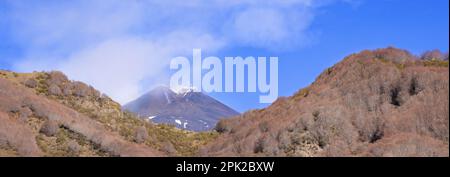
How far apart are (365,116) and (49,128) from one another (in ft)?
64.4

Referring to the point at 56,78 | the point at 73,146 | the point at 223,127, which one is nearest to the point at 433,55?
the point at 223,127

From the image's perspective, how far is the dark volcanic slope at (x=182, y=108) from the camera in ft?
427

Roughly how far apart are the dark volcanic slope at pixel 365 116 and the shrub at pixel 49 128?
974cm

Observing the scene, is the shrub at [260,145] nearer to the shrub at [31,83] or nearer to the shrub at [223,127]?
the shrub at [223,127]

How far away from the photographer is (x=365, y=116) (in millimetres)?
38406

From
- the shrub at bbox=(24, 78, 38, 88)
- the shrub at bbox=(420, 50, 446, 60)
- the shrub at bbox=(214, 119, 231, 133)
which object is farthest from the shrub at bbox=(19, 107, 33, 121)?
the shrub at bbox=(420, 50, 446, 60)

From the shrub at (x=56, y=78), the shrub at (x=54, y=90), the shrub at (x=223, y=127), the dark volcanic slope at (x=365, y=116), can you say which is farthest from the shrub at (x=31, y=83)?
the dark volcanic slope at (x=365, y=116)

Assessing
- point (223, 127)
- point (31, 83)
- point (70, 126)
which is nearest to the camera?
point (70, 126)

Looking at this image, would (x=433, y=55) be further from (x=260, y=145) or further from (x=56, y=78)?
(x=56, y=78)

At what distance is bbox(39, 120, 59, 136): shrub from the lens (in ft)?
144

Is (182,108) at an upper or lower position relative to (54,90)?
upper

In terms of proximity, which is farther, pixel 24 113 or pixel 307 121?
pixel 24 113

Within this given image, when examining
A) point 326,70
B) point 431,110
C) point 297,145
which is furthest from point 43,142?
point 431,110

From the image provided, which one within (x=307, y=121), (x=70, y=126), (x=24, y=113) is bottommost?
(x=307, y=121)
